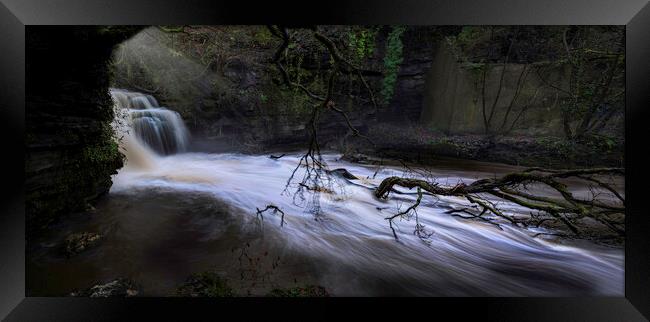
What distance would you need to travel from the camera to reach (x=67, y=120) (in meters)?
1.75

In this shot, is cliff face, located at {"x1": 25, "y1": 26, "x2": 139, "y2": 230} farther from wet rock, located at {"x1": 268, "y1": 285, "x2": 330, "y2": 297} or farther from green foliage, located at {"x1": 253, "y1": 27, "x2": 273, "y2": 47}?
wet rock, located at {"x1": 268, "y1": 285, "x2": 330, "y2": 297}

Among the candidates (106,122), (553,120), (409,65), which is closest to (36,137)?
(106,122)

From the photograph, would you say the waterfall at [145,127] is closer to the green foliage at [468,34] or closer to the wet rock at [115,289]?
the wet rock at [115,289]

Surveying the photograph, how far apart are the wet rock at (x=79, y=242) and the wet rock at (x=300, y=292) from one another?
51.1 inches

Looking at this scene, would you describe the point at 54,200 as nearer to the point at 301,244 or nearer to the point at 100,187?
the point at 100,187

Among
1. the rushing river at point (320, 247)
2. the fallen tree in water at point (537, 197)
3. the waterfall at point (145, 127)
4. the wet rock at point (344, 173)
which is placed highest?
the waterfall at point (145, 127)

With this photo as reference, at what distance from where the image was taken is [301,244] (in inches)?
66.4

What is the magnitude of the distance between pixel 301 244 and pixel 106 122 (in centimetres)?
183

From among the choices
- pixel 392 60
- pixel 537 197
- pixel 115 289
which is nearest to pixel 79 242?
pixel 115 289

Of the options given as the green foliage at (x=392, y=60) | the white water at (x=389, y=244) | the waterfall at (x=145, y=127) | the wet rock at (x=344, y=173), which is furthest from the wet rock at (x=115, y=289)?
the green foliage at (x=392, y=60)

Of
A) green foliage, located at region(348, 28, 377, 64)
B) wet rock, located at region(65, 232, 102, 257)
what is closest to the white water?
wet rock, located at region(65, 232, 102, 257)

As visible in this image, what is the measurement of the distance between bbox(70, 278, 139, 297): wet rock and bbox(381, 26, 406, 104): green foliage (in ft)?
7.31
